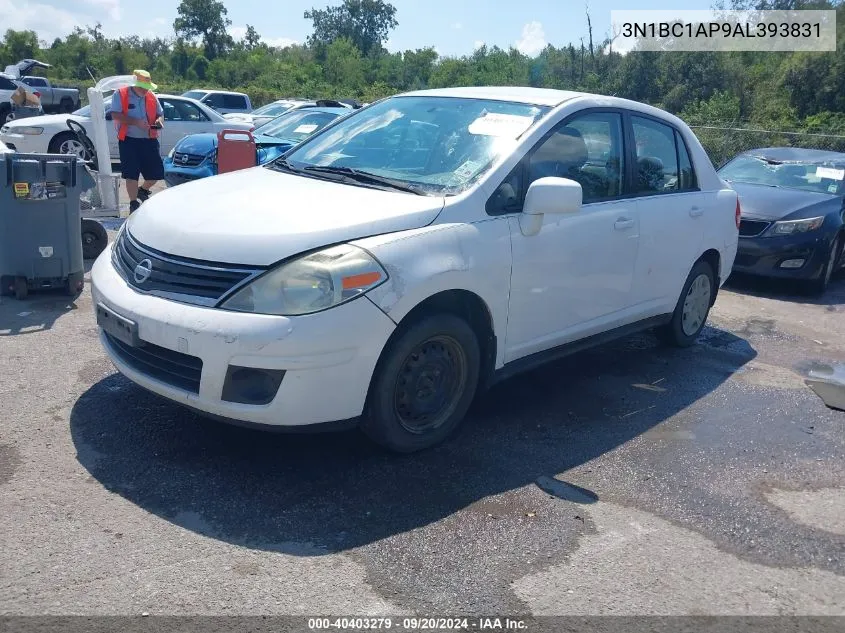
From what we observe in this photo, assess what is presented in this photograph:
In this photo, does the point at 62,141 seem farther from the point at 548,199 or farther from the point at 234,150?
the point at 548,199

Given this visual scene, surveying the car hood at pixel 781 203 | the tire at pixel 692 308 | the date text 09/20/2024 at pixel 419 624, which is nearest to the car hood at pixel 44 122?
the car hood at pixel 781 203

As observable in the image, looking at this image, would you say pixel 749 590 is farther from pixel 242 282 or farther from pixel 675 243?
pixel 675 243

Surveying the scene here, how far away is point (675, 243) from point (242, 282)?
3.33 m

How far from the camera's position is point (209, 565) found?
3078 mm

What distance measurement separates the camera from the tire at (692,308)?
241 inches

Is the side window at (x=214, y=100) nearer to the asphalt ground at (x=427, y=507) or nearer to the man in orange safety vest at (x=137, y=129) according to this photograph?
the man in orange safety vest at (x=137, y=129)

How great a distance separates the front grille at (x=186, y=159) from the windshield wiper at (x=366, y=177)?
21.3 feet

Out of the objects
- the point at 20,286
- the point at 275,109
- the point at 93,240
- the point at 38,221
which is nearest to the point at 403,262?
the point at 38,221

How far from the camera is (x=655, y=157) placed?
5570mm

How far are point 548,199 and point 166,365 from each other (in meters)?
2.08

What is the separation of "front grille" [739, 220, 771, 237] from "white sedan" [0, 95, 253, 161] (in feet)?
31.7

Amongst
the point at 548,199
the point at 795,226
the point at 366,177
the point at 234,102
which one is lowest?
the point at 795,226

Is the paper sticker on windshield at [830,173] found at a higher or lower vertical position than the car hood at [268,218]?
higher

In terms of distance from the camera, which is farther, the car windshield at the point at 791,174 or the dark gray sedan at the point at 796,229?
the car windshield at the point at 791,174
